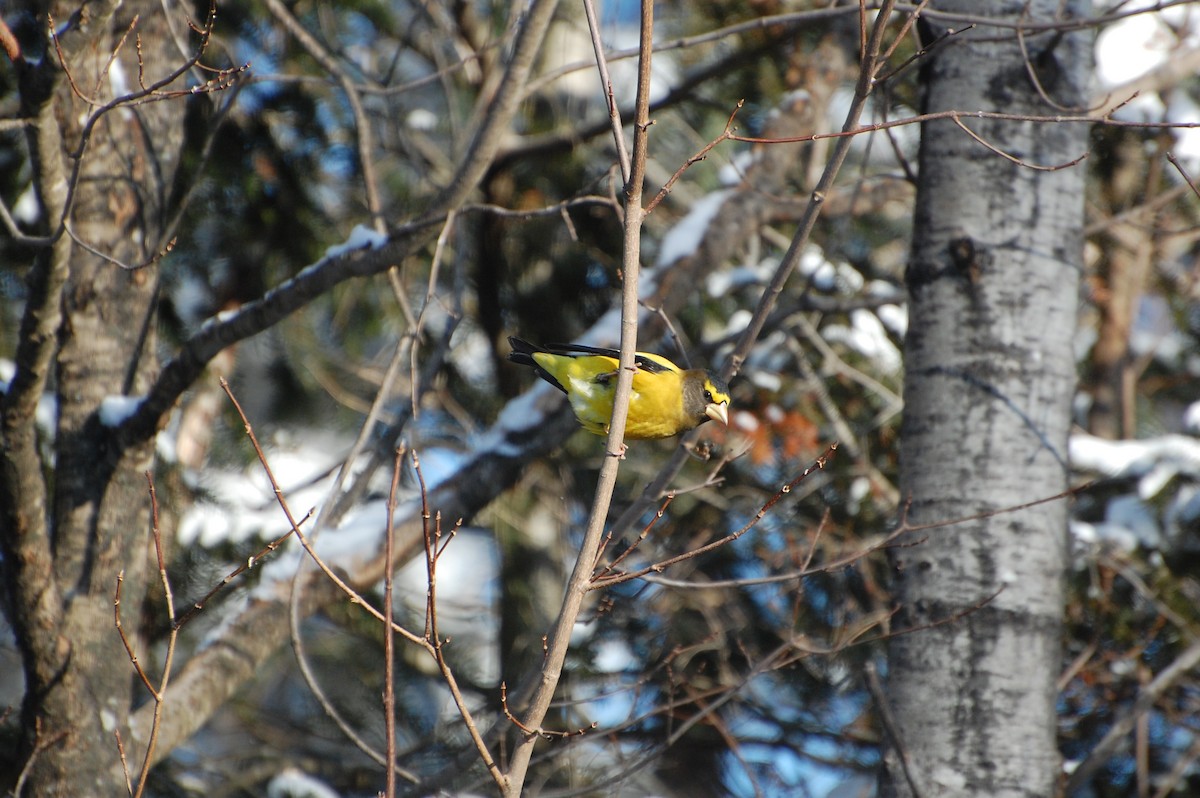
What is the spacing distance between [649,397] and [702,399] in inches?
7.9

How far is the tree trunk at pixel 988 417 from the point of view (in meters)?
2.85

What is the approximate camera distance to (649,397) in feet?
11.6

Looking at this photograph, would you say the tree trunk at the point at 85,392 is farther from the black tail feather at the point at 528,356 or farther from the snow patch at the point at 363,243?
the black tail feather at the point at 528,356

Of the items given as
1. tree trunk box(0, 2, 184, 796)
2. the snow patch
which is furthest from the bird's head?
tree trunk box(0, 2, 184, 796)

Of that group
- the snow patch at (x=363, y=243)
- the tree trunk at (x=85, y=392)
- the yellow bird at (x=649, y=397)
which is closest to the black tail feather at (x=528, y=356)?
the yellow bird at (x=649, y=397)

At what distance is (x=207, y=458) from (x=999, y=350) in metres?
5.11

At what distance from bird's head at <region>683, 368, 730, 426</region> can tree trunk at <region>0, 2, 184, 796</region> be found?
73.4 inches

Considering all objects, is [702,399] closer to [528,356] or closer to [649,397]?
[649,397]

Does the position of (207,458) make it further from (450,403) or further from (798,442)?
(798,442)

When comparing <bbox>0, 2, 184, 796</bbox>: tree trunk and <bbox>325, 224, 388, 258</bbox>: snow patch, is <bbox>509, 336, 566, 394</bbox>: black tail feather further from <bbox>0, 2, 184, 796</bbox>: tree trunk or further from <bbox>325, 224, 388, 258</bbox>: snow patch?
<bbox>0, 2, 184, 796</bbox>: tree trunk

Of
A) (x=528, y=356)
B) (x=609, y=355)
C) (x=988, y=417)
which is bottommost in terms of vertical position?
(x=988, y=417)

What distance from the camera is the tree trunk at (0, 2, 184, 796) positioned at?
289 centimetres

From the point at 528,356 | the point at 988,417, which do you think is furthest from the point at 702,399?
the point at 988,417

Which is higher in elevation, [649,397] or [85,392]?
[649,397]
